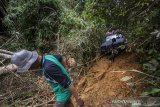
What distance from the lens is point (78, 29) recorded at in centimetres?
756

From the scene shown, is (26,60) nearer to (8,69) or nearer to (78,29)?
(8,69)

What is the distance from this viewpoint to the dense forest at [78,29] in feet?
15.6

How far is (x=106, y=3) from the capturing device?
4887 millimetres

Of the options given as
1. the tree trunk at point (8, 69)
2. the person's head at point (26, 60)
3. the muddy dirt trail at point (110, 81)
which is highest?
the person's head at point (26, 60)

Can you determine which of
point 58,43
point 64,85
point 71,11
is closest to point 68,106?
point 64,85

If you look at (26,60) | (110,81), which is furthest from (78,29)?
(26,60)

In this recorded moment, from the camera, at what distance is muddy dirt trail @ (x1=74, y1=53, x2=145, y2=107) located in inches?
196

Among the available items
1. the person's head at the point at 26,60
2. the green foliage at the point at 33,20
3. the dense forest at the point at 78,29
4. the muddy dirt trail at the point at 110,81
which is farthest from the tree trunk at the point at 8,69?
the person's head at the point at 26,60

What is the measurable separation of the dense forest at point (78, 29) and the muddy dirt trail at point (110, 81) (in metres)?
0.17

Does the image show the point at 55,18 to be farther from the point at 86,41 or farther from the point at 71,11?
the point at 86,41

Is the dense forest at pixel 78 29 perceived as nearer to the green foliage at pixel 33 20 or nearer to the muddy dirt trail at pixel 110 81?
the green foliage at pixel 33 20

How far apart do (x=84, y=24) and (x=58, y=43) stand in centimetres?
77

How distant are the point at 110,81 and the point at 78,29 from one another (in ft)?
7.99

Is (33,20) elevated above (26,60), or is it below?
above
